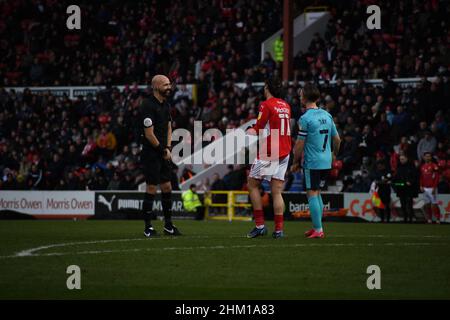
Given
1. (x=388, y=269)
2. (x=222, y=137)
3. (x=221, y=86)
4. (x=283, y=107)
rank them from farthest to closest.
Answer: (x=221, y=86)
(x=222, y=137)
(x=283, y=107)
(x=388, y=269)

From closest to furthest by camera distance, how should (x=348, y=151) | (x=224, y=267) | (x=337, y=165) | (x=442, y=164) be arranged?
(x=224, y=267) < (x=442, y=164) < (x=337, y=165) < (x=348, y=151)

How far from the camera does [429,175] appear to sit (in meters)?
24.3

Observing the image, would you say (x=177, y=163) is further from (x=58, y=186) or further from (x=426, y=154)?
(x=426, y=154)

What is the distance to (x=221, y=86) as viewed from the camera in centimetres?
3250

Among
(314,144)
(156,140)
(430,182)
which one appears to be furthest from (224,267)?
(430,182)

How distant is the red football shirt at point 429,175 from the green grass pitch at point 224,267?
34.6ft

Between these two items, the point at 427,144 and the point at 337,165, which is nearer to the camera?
the point at 427,144

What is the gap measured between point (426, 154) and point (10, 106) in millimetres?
17480

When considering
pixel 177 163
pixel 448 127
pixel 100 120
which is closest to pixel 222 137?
pixel 177 163

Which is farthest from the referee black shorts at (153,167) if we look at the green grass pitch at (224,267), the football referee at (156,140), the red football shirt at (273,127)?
the red football shirt at (273,127)

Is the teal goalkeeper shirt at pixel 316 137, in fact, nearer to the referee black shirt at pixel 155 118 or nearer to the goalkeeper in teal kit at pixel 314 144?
the goalkeeper in teal kit at pixel 314 144

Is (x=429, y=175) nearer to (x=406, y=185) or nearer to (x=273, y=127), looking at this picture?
(x=406, y=185)

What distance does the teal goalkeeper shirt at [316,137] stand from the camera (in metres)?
13.5

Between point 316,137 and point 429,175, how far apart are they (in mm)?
11500
